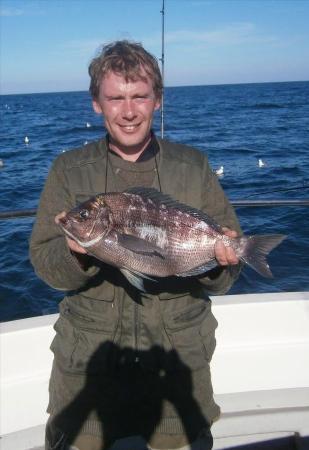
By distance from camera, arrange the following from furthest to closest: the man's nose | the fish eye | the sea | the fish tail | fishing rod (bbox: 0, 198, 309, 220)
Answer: the sea, fishing rod (bbox: 0, 198, 309, 220), the fish tail, the man's nose, the fish eye

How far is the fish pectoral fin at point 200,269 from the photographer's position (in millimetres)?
2941

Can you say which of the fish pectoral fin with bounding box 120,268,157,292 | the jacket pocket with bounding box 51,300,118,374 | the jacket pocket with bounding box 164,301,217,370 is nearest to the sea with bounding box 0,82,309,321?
the jacket pocket with bounding box 164,301,217,370

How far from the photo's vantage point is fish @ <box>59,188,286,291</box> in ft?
9.09

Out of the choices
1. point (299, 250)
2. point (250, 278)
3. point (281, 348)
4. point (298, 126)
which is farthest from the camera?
point (298, 126)

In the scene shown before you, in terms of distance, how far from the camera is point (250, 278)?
11102 millimetres

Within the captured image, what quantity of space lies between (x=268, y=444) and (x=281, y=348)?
0.78 metres

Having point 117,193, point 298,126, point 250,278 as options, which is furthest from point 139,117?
point 298,126

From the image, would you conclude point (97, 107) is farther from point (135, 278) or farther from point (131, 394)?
point (131, 394)

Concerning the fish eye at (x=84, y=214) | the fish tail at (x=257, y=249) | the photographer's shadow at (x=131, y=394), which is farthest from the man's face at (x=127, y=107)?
the photographer's shadow at (x=131, y=394)

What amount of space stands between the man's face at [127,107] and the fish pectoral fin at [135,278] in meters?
0.78

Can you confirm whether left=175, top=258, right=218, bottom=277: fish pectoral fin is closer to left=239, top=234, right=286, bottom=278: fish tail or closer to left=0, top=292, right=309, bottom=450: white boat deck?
left=239, top=234, right=286, bottom=278: fish tail

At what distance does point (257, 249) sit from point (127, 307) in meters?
0.89

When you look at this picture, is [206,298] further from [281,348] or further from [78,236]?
[281,348]

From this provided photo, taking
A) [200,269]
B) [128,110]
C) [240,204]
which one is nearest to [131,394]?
[200,269]
